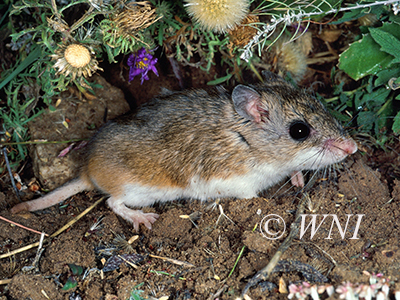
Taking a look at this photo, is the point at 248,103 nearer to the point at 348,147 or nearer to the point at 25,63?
the point at 348,147

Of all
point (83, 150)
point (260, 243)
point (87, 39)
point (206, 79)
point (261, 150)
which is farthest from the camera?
point (206, 79)

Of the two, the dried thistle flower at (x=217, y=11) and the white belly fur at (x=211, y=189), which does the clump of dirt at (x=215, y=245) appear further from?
the dried thistle flower at (x=217, y=11)

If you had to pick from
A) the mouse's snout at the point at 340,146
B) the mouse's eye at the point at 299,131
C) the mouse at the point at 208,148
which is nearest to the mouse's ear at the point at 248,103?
the mouse at the point at 208,148

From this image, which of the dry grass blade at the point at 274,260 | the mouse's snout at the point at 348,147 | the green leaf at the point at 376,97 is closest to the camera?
the dry grass blade at the point at 274,260

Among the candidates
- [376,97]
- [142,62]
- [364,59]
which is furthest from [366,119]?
[142,62]

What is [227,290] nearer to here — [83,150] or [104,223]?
[104,223]

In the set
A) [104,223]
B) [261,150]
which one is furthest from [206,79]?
[104,223]
